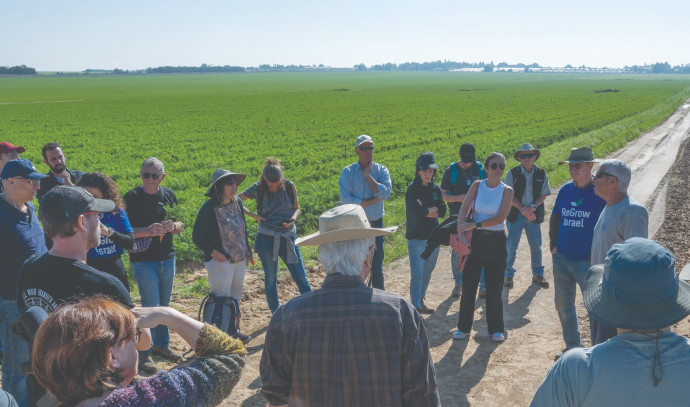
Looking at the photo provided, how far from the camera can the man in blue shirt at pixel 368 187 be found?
733 centimetres

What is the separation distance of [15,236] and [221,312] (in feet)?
7.07

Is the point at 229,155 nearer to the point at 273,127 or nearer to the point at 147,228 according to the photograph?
the point at 273,127

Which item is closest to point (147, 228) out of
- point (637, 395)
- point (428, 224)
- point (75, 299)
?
point (75, 299)

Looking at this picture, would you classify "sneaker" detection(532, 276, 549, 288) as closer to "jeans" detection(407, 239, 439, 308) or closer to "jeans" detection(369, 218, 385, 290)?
"jeans" detection(407, 239, 439, 308)

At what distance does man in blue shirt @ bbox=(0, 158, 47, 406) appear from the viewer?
4.93 meters

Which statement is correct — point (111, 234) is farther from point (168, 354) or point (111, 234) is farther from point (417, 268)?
point (417, 268)

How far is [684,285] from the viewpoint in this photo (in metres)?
2.61

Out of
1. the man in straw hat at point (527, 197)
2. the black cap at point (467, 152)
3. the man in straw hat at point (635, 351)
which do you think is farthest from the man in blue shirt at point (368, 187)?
the man in straw hat at point (635, 351)

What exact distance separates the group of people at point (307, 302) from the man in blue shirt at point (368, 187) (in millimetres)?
1297

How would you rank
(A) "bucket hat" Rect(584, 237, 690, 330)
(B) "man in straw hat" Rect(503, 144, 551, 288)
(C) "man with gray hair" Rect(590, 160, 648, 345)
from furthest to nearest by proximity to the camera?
(B) "man in straw hat" Rect(503, 144, 551, 288), (C) "man with gray hair" Rect(590, 160, 648, 345), (A) "bucket hat" Rect(584, 237, 690, 330)

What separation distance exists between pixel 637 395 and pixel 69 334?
85.9 inches

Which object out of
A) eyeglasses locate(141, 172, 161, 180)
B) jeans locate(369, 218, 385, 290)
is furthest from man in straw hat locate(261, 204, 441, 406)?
jeans locate(369, 218, 385, 290)

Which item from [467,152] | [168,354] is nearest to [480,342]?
[467,152]

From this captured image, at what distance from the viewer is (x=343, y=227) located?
3111mm
